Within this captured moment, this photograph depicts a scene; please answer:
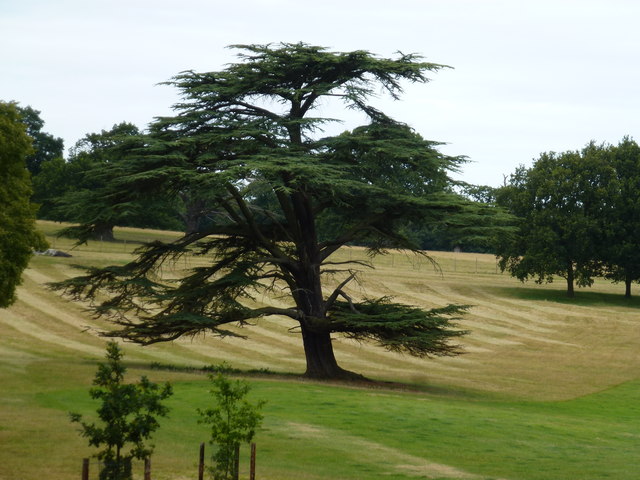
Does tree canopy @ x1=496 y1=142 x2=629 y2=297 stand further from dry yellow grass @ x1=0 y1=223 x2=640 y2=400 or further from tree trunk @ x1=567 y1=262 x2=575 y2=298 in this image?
dry yellow grass @ x1=0 y1=223 x2=640 y2=400

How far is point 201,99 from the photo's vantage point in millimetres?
37281

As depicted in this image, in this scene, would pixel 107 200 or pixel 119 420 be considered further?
pixel 107 200

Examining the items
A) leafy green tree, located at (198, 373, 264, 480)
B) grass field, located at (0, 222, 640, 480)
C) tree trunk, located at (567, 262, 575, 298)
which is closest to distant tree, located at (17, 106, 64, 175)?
grass field, located at (0, 222, 640, 480)

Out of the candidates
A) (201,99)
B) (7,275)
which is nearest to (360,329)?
(201,99)

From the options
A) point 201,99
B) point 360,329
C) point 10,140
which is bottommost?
point 360,329

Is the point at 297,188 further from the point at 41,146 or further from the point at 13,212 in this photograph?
the point at 41,146

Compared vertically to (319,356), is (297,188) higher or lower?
higher

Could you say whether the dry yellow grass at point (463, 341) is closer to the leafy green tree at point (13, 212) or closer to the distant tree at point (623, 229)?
the distant tree at point (623, 229)

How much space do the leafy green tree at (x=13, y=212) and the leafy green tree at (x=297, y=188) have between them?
→ 2.17 meters

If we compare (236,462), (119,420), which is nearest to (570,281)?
(236,462)

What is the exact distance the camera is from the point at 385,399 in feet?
104

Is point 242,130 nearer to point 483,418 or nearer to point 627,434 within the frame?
point 483,418

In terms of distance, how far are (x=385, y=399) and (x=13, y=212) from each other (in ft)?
49.8

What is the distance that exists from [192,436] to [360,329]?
556 inches
